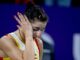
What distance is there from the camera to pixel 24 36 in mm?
3781

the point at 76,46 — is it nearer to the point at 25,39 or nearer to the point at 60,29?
the point at 60,29

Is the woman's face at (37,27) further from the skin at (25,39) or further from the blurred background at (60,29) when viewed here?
the blurred background at (60,29)

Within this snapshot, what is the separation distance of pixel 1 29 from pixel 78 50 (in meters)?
1.31

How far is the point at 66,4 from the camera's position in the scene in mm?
7102

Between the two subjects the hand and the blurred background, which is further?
the blurred background

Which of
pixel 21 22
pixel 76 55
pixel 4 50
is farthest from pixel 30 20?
pixel 76 55

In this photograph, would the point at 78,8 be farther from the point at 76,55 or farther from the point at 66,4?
the point at 76,55

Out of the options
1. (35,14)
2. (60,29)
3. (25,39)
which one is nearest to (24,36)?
(25,39)

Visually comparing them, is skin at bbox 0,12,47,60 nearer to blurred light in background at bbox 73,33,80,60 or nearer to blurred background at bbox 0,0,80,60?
blurred background at bbox 0,0,80,60

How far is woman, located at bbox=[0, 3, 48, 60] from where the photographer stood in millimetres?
3717

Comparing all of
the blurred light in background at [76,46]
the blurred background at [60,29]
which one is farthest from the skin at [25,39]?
the blurred light in background at [76,46]

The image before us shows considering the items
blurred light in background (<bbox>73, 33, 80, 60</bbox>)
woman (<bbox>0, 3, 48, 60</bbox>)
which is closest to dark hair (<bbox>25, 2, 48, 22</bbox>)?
woman (<bbox>0, 3, 48, 60</bbox>)

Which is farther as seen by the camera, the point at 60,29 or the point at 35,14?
the point at 60,29

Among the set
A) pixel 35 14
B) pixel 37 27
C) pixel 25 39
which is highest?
pixel 35 14
